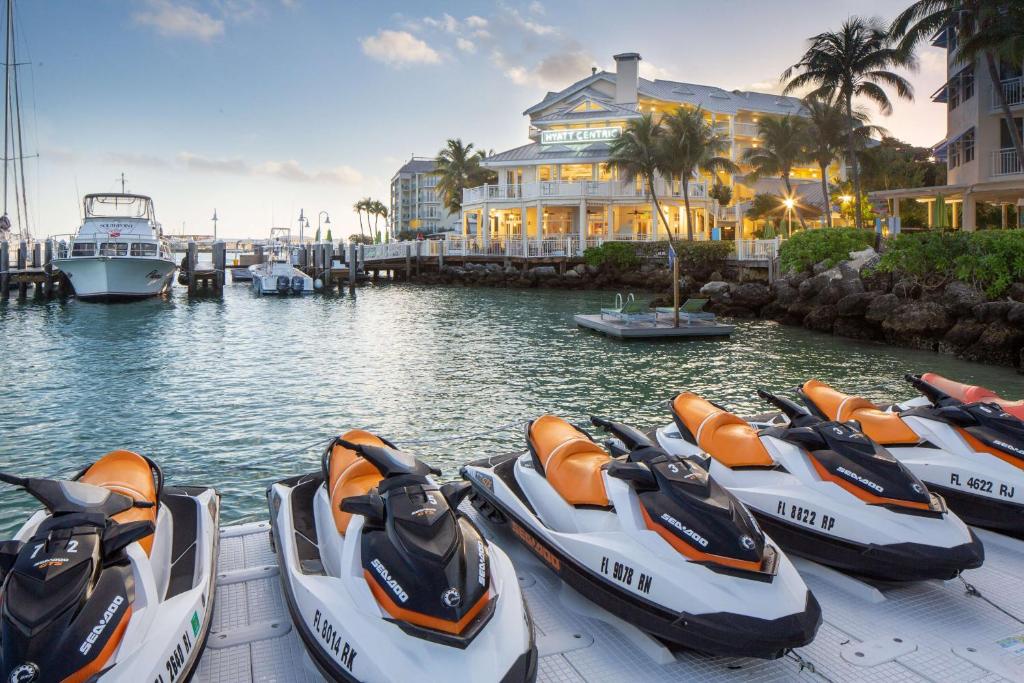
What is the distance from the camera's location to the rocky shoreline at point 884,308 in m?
18.6

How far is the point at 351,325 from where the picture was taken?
28734mm

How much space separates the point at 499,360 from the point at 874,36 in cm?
3160

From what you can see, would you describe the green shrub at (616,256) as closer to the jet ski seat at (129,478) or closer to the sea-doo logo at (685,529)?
the jet ski seat at (129,478)

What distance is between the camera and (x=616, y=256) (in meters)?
48.6

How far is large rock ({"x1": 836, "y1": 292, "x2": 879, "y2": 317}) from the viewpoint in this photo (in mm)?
23203

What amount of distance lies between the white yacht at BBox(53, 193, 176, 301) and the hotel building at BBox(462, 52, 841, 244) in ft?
78.1

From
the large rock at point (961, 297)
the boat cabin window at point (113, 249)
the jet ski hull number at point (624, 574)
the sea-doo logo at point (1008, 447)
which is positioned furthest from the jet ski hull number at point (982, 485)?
the boat cabin window at point (113, 249)

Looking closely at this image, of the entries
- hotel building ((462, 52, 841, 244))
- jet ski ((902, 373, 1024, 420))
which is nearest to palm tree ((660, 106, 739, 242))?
hotel building ((462, 52, 841, 244))

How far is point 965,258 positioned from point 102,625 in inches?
939

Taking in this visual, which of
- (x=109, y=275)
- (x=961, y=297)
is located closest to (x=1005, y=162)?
(x=961, y=297)

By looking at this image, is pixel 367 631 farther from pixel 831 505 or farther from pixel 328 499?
pixel 831 505

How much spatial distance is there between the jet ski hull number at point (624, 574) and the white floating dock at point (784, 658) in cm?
31

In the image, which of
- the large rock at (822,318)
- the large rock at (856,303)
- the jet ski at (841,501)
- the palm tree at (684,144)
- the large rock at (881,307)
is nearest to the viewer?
the jet ski at (841,501)

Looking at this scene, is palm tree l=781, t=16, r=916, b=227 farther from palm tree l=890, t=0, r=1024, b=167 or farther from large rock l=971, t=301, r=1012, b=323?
large rock l=971, t=301, r=1012, b=323
